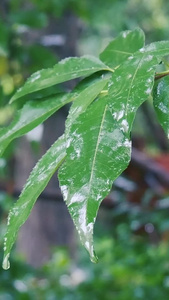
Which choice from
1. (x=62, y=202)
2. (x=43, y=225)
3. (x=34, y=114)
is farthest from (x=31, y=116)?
(x=43, y=225)

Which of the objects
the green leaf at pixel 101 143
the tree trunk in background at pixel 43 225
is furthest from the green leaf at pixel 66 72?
the tree trunk in background at pixel 43 225

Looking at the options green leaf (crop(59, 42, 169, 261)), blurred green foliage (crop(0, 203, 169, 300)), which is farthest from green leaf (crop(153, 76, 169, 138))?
blurred green foliage (crop(0, 203, 169, 300))

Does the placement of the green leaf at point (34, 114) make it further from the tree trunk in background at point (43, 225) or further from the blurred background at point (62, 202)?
the tree trunk in background at point (43, 225)

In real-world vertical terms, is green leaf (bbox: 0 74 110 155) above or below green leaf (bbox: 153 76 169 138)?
below

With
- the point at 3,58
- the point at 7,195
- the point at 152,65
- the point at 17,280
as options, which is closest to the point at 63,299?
the point at 17,280

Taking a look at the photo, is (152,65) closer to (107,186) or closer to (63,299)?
(107,186)

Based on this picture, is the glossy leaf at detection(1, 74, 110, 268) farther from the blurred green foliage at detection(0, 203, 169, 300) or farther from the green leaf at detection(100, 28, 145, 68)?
the blurred green foliage at detection(0, 203, 169, 300)
